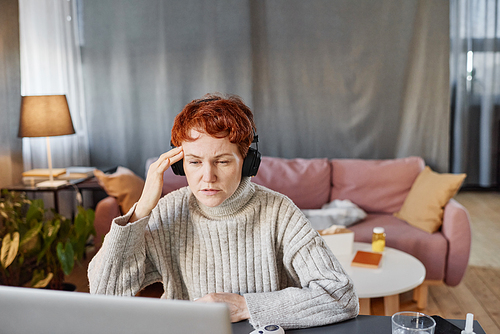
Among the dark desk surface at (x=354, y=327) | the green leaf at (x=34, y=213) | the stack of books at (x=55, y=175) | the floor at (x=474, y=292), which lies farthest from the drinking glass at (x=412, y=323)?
the stack of books at (x=55, y=175)

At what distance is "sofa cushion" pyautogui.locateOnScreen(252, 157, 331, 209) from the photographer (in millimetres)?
3018

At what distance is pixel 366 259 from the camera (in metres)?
2.07

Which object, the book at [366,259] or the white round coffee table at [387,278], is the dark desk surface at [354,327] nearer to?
the white round coffee table at [387,278]

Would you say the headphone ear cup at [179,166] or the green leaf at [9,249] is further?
the green leaf at [9,249]

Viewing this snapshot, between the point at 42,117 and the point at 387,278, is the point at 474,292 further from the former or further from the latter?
the point at 42,117

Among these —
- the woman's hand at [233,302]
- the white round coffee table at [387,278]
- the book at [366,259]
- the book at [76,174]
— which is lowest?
the white round coffee table at [387,278]

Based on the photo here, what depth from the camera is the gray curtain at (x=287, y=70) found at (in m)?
3.23

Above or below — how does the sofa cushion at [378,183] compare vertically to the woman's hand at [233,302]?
below

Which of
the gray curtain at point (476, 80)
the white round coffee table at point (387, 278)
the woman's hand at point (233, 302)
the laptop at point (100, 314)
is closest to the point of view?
the laptop at point (100, 314)

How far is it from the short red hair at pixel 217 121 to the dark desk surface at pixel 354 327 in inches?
15.0

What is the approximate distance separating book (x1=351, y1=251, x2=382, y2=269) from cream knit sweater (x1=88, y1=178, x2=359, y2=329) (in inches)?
40.3

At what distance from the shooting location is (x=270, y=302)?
952mm

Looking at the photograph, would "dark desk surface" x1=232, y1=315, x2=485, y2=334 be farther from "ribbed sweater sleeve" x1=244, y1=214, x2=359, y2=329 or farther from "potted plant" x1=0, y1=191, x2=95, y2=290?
"potted plant" x1=0, y1=191, x2=95, y2=290

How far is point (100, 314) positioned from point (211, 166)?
47 cm
